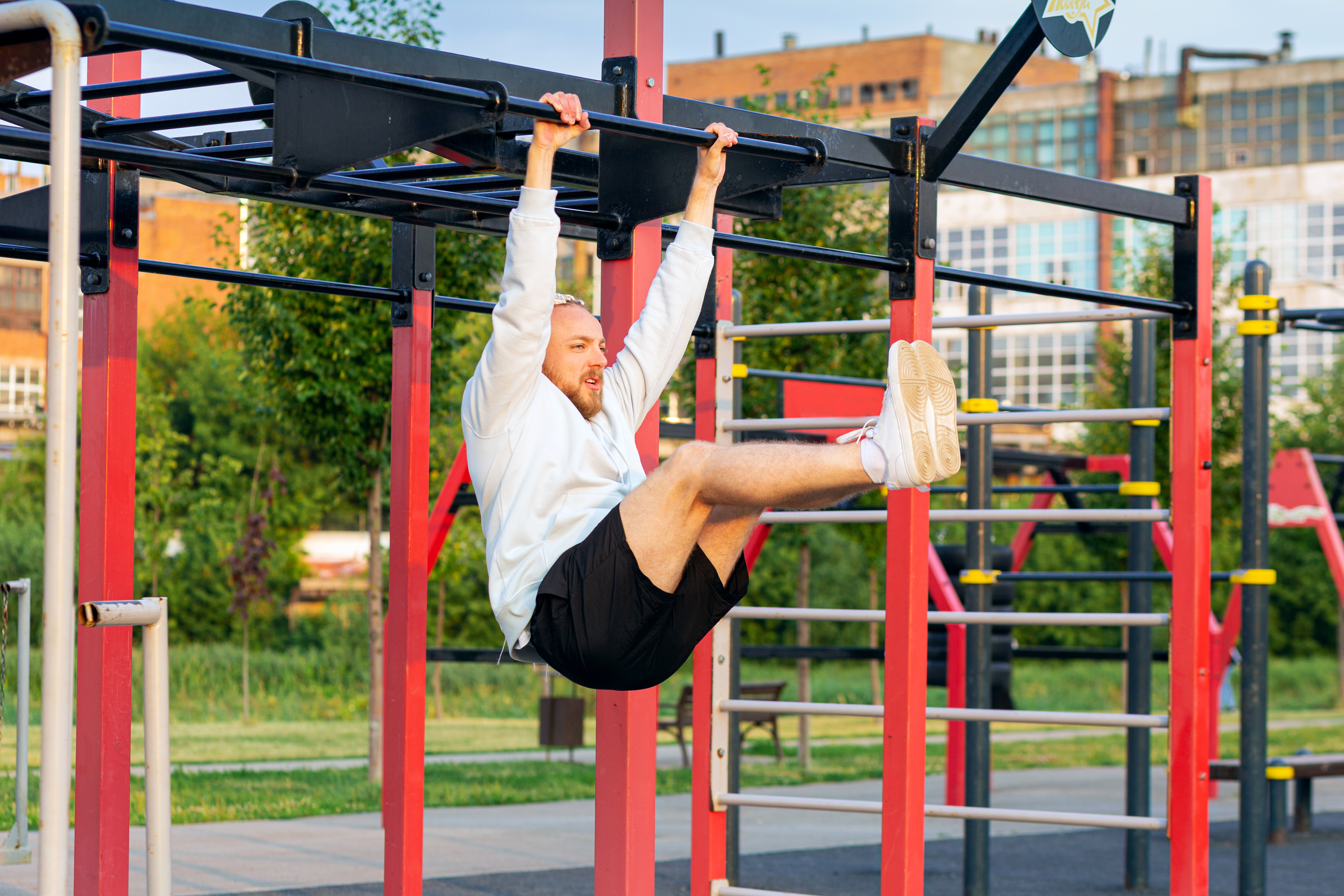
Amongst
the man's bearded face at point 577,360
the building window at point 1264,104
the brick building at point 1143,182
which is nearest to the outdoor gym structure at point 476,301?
the man's bearded face at point 577,360

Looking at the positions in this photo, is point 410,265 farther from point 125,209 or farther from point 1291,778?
point 1291,778

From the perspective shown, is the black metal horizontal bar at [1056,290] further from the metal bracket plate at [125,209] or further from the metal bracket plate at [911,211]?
the metal bracket plate at [125,209]

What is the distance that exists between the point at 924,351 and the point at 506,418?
0.96 m

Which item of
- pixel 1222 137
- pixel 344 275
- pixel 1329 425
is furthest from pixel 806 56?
pixel 344 275

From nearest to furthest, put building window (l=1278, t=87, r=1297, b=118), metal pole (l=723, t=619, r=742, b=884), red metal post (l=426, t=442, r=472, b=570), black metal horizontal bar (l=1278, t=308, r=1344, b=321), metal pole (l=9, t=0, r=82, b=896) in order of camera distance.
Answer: metal pole (l=9, t=0, r=82, b=896) < metal pole (l=723, t=619, r=742, b=884) < black metal horizontal bar (l=1278, t=308, r=1344, b=321) < red metal post (l=426, t=442, r=472, b=570) < building window (l=1278, t=87, r=1297, b=118)

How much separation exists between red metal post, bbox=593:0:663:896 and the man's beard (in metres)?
0.23

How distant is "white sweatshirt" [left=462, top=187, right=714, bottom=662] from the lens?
3475 mm

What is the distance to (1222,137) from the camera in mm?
42562

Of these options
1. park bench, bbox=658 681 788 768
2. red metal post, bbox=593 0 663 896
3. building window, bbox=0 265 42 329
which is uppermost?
building window, bbox=0 265 42 329

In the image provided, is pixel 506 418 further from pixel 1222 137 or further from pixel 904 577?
pixel 1222 137

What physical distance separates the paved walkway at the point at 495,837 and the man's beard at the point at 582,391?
3596 mm

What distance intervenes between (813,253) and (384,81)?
1624 millimetres

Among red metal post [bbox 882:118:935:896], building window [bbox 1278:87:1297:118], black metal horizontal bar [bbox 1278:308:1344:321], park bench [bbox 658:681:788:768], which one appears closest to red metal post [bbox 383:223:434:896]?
red metal post [bbox 882:118:935:896]

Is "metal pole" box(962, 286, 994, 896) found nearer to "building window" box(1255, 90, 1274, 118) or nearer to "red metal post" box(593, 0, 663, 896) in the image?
"red metal post" box(593, 0, 663, 896)
